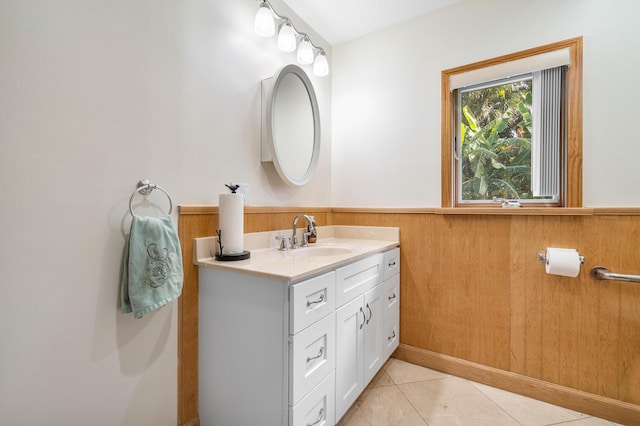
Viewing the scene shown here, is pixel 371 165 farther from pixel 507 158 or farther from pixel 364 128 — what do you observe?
pixel 507 158

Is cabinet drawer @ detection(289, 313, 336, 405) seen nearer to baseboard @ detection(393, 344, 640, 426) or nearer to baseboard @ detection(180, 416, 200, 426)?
baseboard @ detection(180, 416, 200, 426)

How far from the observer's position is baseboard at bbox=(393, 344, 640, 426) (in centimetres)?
→ 134

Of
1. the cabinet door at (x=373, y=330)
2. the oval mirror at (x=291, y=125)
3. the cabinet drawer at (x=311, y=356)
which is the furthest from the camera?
the oval mirror at (x=291, y=125)

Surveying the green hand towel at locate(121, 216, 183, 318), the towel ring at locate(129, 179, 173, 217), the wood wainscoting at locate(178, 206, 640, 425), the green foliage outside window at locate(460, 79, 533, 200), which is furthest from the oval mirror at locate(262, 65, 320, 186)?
the green foliage outside window at locate(460, 79, 533, 200)

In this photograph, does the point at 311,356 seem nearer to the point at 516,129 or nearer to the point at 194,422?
the point at 194,422

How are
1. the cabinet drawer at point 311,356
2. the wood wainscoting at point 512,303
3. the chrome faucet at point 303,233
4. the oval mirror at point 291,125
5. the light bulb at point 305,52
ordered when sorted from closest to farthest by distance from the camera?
the cabinet drawer at point 311,356 < the wood wainscoting at point 512,303 < the oval mirror at point 291,125 < the chrome faucet at point 303,233 < the light bulb at point 305,52

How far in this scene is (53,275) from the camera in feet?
2.87

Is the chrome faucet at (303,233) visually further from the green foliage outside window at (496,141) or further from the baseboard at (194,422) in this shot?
the green foliage outside window at (496,141)

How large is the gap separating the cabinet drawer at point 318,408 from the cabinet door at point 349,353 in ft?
0.16

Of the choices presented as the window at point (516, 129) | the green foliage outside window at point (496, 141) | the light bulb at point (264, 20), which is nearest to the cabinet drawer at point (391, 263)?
the window at point (516, 129)

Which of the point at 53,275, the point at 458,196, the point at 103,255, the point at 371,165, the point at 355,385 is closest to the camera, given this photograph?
the point at 53,275

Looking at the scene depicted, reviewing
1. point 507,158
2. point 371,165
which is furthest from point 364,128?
point 507,158

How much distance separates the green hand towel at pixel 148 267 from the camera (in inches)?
38.9

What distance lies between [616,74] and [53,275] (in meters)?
2.45
